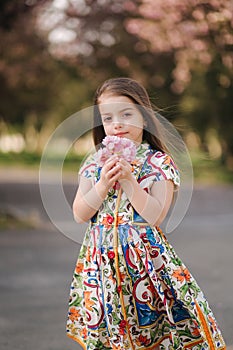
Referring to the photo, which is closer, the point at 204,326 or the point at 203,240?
the point at 204,326

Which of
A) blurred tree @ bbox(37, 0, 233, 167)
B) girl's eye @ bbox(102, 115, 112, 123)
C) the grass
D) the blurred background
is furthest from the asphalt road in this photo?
the grass

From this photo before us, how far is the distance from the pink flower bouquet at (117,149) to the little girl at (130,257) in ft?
0.08

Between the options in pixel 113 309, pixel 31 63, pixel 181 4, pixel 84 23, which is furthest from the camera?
pixel 31 63

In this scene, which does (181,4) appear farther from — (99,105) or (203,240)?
(99,105)

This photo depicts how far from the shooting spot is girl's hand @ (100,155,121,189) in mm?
3502

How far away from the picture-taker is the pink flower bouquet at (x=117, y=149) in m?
3.54

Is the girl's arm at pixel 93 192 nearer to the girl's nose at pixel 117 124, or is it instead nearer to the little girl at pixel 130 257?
the little girl at pixel 130 257

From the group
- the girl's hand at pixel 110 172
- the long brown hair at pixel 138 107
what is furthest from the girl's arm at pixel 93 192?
the long brown hair at pixel 138 107

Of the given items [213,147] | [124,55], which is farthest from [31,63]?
[213,147]

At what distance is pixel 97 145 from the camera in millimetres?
3918

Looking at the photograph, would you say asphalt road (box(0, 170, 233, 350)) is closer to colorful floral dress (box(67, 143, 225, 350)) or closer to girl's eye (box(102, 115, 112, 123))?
colorful floral dress (box(67, 143, 225, 350))

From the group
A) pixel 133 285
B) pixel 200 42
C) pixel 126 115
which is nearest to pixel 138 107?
pixel 126 115

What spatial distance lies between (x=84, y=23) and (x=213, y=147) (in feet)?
52.1

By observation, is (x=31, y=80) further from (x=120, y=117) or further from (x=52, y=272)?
(x=120, y=117)
